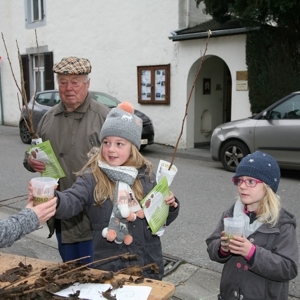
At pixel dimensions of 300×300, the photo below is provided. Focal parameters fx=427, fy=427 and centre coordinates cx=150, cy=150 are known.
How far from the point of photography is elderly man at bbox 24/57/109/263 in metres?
2.93

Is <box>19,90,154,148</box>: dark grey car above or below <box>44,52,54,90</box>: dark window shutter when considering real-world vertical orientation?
below

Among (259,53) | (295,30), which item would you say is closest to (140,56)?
(259,53)

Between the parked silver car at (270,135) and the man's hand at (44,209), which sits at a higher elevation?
the man's hand at (44,209)

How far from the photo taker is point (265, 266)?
6.92ft

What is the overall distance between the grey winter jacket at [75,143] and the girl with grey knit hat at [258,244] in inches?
39.9

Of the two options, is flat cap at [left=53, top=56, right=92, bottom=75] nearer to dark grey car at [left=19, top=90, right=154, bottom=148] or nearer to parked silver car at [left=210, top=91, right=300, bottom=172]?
parked silver car at [left=210, top=91, right=300, bottom=172]

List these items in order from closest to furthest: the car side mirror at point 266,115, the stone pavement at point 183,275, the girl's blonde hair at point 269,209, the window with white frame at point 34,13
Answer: the girl's blonde hair at point 269,209, the stone pavement at point 183,275, the car side mirror at point 266,115, the window with white frame at point 34,13

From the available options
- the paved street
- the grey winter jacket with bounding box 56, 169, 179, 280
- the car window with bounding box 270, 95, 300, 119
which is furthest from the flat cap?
the car window with bounding box 270, 95, 300, 119

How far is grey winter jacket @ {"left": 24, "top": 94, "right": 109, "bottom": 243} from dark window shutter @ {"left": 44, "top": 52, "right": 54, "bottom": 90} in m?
13.3

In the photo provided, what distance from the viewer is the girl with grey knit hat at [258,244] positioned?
6.95 feet

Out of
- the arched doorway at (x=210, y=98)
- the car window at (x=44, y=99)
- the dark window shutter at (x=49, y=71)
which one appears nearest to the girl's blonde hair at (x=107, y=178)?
the arched doorway at (x=210, y=98)

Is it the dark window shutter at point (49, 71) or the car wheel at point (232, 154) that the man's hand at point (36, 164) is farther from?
the dark window shutter at point (49, 71)

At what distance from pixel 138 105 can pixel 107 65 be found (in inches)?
74.4

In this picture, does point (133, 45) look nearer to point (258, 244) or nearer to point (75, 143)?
point (75, 143)
